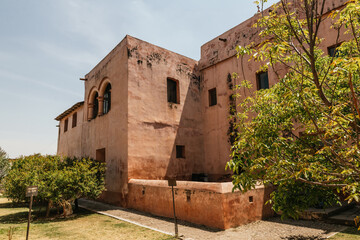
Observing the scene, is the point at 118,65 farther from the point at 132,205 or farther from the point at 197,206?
the point at 197,206

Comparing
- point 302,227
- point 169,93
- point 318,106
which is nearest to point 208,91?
point 169,93

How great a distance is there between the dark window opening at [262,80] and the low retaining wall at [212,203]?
505cm

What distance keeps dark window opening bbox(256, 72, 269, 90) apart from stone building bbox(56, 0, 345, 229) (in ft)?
0.15

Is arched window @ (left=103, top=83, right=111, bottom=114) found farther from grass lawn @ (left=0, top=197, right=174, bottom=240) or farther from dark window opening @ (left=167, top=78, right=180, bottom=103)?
grass lawn @ (left=0, top=197, right=174, bottom=240)

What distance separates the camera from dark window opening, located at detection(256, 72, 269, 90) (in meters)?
11.2

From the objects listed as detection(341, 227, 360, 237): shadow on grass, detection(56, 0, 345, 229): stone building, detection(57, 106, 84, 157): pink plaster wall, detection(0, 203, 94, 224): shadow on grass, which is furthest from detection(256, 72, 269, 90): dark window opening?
detection(57, 106, 84, 157): pink plaster wall

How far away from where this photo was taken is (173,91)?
13500 millimetres

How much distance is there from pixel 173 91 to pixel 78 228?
8.33m

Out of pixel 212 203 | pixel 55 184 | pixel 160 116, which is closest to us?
pixel 212 203

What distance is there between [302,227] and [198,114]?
809 cm

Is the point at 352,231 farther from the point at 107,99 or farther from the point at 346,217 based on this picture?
the point at 107,99

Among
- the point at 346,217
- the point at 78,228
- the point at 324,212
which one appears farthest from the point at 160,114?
the point at 346,217

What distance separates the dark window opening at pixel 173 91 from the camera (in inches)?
524

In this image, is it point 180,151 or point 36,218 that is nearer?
point 36,218
